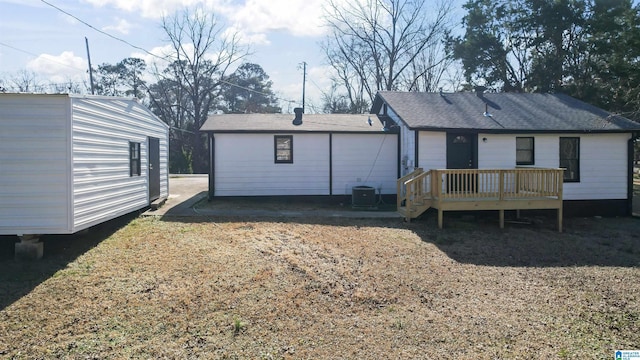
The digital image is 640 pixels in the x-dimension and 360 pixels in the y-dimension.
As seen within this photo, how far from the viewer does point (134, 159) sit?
921 cm

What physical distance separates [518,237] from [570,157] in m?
4.64

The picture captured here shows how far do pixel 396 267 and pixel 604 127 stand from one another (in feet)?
30.4

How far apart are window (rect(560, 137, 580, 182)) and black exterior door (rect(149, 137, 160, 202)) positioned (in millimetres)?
11937

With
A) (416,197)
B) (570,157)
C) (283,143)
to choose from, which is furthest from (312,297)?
(570,157)

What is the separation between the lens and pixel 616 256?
7.67 metres

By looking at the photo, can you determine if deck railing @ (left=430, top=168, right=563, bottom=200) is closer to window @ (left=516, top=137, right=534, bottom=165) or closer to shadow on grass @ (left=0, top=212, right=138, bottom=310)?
window @ (left=516, top=137, right=534, bottom=165)

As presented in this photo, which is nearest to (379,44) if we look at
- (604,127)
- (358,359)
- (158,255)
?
(604,127)

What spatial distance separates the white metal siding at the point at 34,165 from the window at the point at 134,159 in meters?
2.82

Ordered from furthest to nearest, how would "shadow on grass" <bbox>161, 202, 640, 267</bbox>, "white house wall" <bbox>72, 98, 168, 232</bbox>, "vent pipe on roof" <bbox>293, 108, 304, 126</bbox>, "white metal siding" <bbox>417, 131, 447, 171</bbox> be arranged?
"vent pipe on roof" <bbox>293, 108, 304, 126</bbox>, "white metal siding" <bbox>417, 131, 447, 171</bbox>, "shadow on grass" <bbox>161, 202, 640, 267</bbox>, "white house wall" <bbox>72, 98, 168, 232</bbox>

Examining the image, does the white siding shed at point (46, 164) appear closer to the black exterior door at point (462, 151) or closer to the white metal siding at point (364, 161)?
the white metal siding at point (364, 161)

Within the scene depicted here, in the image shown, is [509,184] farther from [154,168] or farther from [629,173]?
[154,168]

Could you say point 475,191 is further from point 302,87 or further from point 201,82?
point 201,82

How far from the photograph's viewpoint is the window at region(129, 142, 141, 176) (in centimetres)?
892

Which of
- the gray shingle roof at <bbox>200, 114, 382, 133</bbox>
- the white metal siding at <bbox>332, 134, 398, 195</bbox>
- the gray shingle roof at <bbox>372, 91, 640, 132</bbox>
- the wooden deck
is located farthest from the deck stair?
the gray shingle roof at <bbox>200, 114, 382, 133</bbox>
